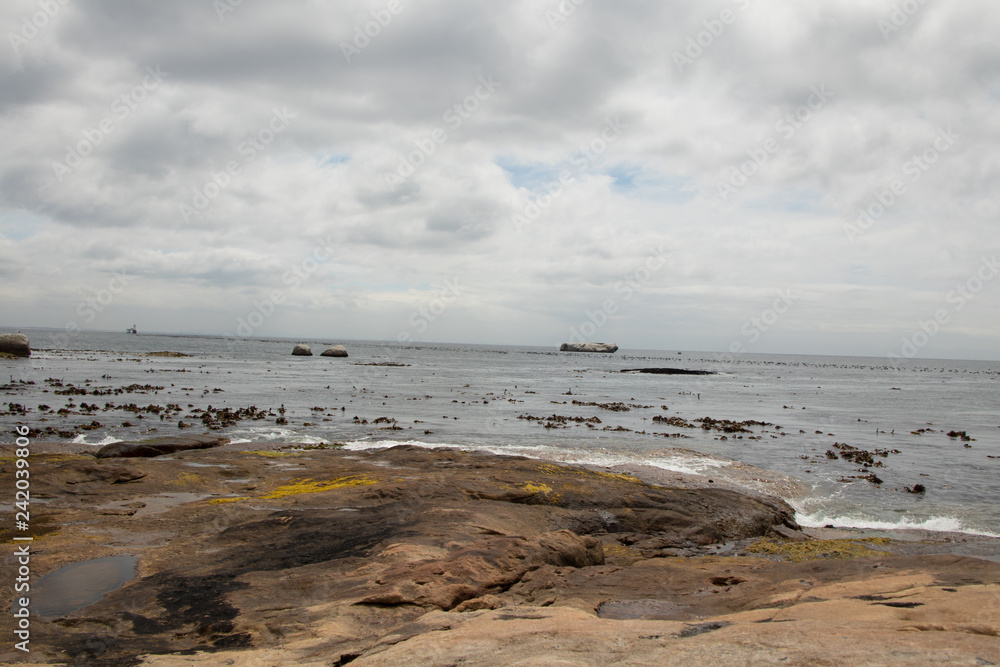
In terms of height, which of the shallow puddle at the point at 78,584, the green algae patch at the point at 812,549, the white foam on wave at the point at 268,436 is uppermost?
the shallow puddle at the point at 78,584

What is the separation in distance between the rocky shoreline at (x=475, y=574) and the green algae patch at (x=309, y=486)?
0.31 ft

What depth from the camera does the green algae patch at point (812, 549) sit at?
38.1 ft

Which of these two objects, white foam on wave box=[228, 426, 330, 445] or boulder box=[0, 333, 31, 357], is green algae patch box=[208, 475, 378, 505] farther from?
boulder box=[0, 333, 31, 357]

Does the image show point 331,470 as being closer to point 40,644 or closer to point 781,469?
point 40,644

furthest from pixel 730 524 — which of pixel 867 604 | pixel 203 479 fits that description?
pixel 203 479

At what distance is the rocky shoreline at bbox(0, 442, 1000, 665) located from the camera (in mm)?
5344

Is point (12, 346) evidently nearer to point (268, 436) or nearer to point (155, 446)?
point (268, 436)

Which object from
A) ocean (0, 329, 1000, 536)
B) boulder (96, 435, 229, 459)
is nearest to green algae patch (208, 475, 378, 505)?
boulder (96, 435, 229, 459)

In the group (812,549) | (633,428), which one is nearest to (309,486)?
(812,549)

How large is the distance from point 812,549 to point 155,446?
20011 mm

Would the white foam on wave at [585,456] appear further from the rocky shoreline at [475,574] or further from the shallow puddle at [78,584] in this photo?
the shallow puddle at [78,584]

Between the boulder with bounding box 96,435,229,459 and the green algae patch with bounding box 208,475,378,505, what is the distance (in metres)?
7.79

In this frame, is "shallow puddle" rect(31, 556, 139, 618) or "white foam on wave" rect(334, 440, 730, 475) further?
"white foam on wave" rect(334, 440, 730, 475)

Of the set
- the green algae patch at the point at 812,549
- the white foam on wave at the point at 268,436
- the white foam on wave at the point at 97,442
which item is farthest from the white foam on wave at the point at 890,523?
the white foam on wave at the point at 97,442
